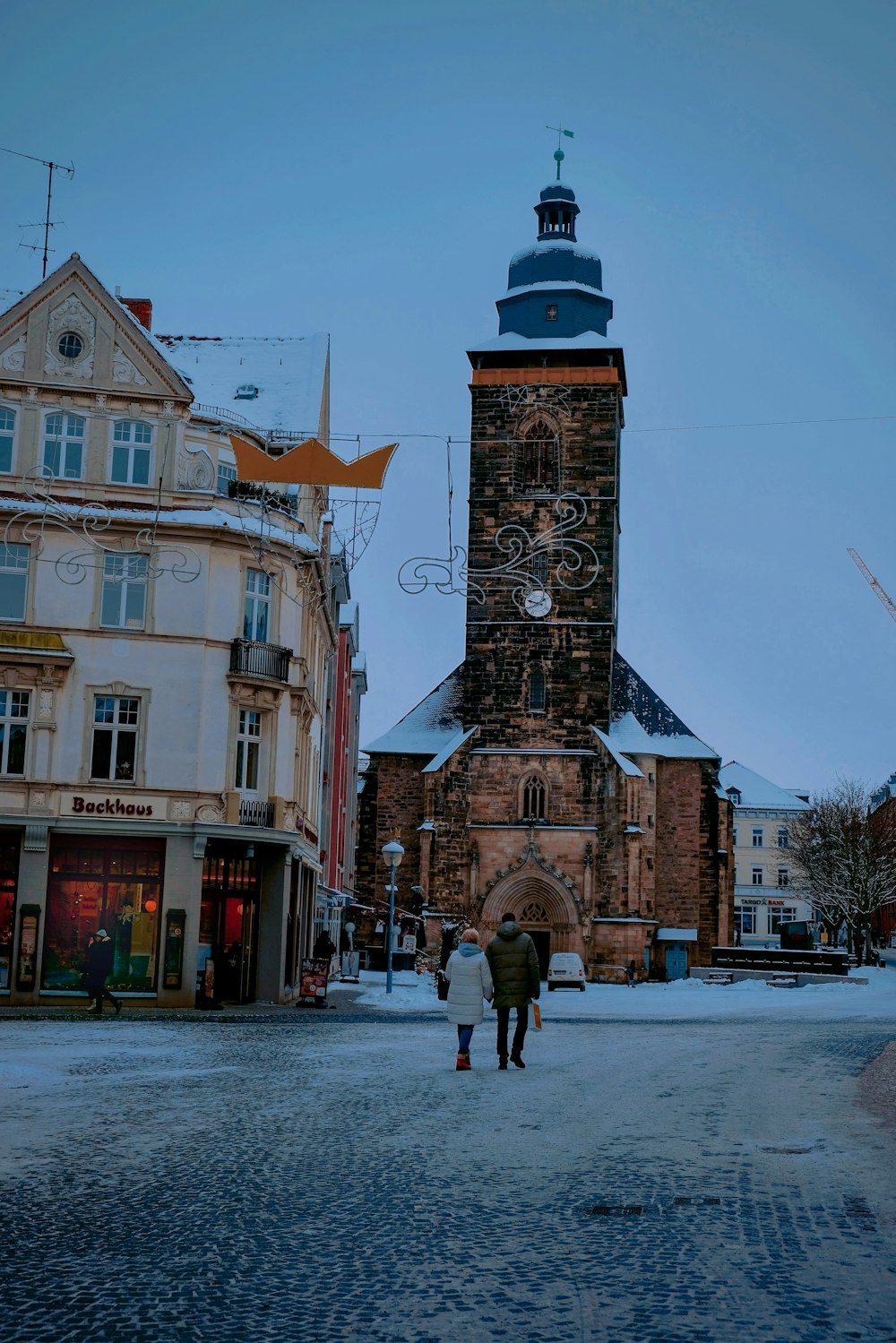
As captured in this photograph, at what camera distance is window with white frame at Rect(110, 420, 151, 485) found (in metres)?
33.1

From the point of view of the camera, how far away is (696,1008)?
37.2 m

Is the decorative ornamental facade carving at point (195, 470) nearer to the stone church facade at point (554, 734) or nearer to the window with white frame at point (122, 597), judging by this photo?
the window with white frame at point (122, 597)

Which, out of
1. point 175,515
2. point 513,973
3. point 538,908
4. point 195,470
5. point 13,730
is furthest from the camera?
point 538,908

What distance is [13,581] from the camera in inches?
1257

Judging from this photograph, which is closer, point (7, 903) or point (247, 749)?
point (7, 903)

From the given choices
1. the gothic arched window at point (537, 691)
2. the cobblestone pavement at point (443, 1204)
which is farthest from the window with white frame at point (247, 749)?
the gothic arched window at point (537, 691)

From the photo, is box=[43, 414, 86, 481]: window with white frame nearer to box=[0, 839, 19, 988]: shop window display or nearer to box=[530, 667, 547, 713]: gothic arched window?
box=[0, 839, 19, 988]: shop window display

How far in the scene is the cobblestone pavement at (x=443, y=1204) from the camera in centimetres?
686

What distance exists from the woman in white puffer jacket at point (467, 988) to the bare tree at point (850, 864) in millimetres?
59486

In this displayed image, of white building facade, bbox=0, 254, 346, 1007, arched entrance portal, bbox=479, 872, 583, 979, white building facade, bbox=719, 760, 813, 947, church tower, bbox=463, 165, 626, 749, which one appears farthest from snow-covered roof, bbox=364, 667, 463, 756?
white building facade, bbox=719, 760, 813, 947

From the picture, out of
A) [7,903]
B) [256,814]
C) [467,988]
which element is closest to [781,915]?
[256,814]

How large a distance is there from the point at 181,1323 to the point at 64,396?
28.3 metres

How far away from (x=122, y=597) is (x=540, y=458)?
1350 inches

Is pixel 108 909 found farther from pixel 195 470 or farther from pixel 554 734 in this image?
pixel 554 734
